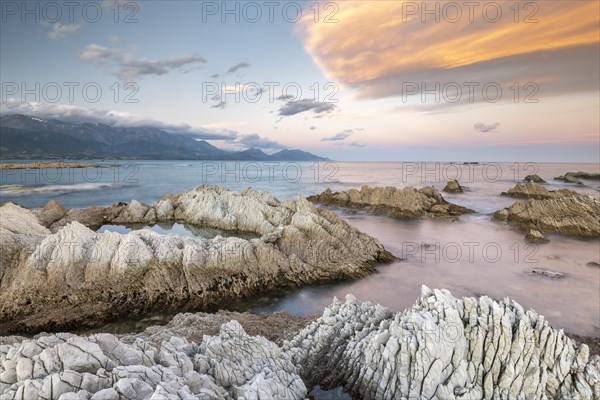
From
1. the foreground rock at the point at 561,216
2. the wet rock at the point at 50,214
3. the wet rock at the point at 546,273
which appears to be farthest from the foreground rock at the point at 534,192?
the wet rock at the point at 50,214

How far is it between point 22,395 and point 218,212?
26655 millimetres

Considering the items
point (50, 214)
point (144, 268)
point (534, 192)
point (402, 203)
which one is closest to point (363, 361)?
point (144, 268)

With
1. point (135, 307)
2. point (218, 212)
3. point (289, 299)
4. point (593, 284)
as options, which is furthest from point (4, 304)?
point (593, 284)

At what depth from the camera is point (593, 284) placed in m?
17.2

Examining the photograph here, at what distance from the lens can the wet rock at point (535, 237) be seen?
25266 millimetres

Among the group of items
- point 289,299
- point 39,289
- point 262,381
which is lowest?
point 289,299

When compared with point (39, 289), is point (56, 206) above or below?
above

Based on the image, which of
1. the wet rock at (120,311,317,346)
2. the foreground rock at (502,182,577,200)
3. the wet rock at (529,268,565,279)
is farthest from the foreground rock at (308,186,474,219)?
the wet rock at (120,311,317,346)

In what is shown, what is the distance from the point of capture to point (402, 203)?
37688mm

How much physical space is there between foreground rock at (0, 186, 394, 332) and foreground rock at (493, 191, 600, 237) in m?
18.1

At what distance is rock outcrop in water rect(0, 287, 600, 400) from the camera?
477cm

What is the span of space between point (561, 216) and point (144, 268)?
33568 mm

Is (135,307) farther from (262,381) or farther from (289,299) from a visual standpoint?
(262,381)

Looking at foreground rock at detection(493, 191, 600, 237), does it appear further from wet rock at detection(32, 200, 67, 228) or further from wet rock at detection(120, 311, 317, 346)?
wet rock at detection(32, 200, 67, 228)
